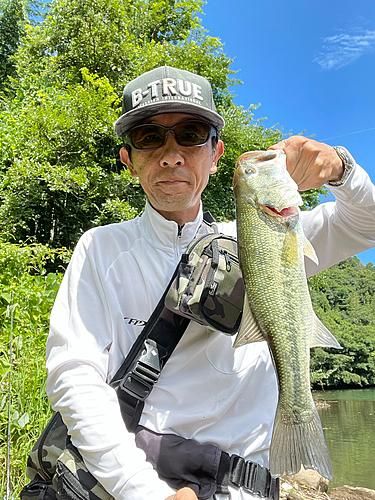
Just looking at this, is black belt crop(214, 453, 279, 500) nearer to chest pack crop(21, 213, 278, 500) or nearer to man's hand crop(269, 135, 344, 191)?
chest pack crop(21, 213, 278, 500)

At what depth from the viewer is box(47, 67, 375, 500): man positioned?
5.31ft

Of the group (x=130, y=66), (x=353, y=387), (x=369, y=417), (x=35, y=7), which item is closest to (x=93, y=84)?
(x=130, y=66)

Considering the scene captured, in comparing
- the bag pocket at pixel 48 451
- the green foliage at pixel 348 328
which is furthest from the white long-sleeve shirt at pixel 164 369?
the green foliage at pixel 348 328

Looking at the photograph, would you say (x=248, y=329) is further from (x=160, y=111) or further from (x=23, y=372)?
(x=23, y=372)

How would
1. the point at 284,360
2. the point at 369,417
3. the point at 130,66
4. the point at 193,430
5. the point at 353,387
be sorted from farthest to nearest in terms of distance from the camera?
the point at 353,387, the point at 369,417, the point at 130,66, the point at 193,430, the point at 284,360

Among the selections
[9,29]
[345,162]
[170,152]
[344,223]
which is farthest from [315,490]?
[9,29]

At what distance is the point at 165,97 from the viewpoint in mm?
2012

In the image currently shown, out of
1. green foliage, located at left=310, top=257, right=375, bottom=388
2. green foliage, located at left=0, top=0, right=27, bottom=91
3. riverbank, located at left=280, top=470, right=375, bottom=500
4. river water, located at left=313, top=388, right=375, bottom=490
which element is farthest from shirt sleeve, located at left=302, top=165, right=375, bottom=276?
green foliage, located at left=310, top=257, right=375, bottom=388

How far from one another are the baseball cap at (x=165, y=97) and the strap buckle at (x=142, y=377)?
45.1 inches

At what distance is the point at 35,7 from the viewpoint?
2169 centimetres

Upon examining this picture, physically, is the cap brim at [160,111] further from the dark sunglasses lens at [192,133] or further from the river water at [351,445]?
the river water at [351,445]

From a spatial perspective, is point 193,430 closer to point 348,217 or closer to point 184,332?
point 184,332

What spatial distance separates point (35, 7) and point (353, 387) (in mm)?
52013

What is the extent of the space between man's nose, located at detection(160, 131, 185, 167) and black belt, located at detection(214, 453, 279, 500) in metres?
1.34
